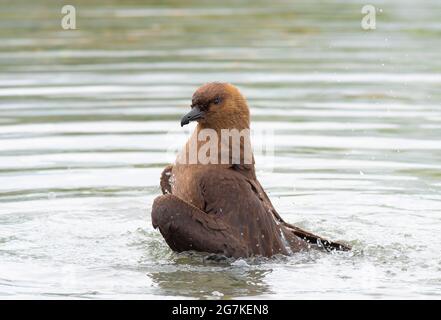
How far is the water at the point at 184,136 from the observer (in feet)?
28.0

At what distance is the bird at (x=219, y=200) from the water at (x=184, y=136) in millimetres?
167

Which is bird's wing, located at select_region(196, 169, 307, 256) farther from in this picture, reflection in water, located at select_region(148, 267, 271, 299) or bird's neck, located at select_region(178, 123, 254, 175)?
reflection in water, located at select_region(148, 267, 271, 299)

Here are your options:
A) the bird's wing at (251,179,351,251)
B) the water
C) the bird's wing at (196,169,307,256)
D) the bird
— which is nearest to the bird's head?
the bird

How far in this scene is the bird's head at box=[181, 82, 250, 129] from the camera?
8.73m

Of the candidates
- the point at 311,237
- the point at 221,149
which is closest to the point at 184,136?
the point at 311,237

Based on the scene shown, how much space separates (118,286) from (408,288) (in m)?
1.91

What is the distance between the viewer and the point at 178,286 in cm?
829

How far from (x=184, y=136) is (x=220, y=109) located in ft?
14.9

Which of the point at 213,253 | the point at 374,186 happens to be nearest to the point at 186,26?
the point at 374,186

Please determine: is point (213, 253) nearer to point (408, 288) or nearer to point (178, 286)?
point (178, 286)

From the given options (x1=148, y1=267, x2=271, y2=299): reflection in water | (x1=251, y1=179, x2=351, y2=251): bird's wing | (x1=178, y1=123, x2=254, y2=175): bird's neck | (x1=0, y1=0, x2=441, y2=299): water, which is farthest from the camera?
(x1=251, y1=179, x2=351, y2=251): bird's wing

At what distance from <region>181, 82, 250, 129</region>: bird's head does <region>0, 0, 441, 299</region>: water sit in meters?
0.96

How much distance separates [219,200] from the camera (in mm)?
8547

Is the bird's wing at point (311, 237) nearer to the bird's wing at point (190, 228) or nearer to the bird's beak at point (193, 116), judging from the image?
the bird's wing at point (190, 228)
